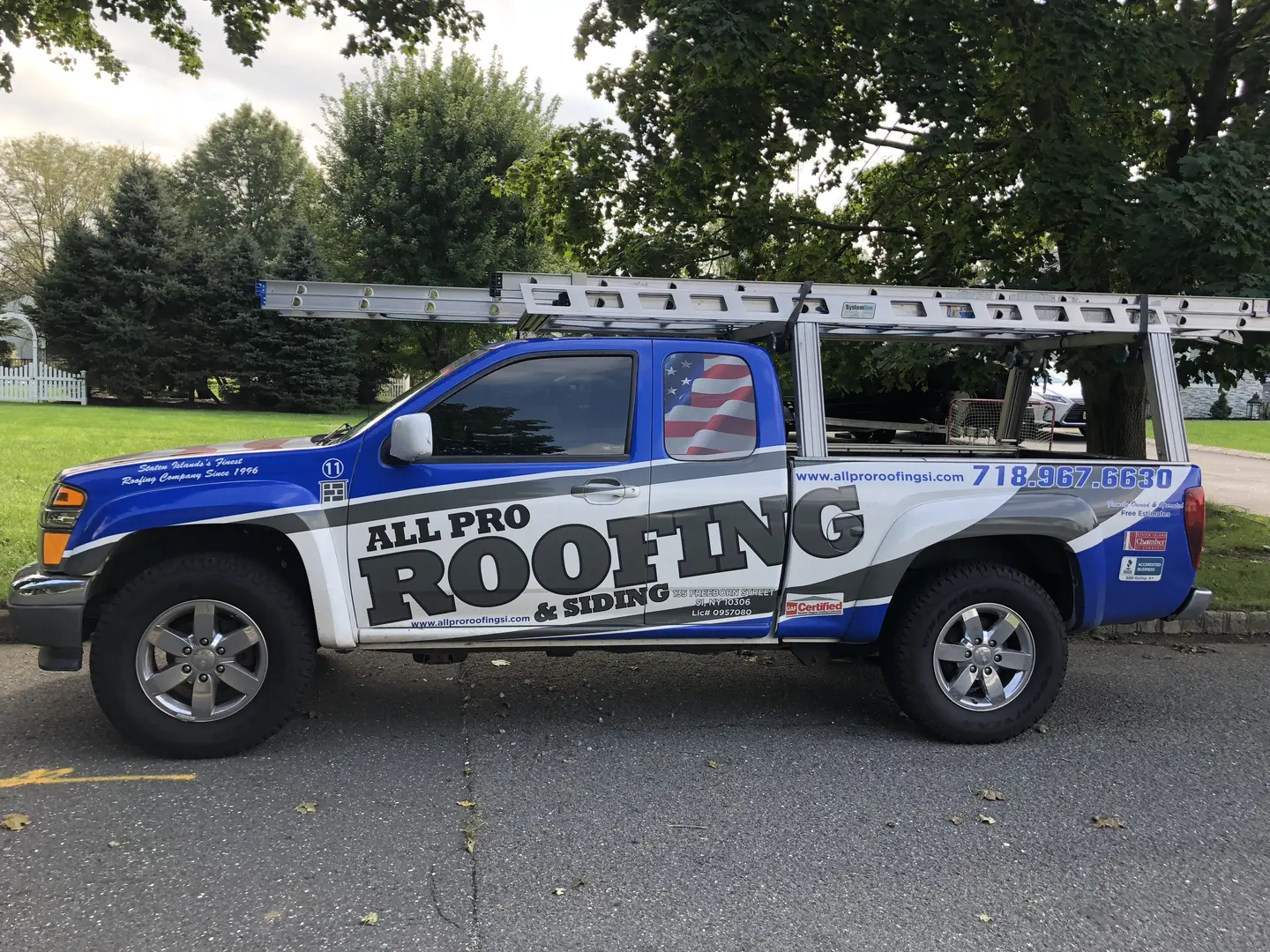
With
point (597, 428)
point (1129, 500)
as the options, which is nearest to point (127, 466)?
point (597, 428)

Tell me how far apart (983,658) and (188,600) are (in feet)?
12.4

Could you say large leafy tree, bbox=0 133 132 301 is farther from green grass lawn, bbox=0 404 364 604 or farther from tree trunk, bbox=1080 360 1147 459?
tree trunk, bbox=1080 360 1147 459

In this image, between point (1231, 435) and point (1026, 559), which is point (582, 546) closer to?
point (1026, 559)

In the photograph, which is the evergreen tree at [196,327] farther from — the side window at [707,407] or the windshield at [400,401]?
the side window at [707,407]

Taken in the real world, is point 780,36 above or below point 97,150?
below

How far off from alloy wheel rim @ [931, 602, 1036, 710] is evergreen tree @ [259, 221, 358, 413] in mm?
27824

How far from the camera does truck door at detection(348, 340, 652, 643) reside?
4.42 metres

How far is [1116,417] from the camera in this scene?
989 cm

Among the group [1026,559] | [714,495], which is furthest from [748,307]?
[1026,559]

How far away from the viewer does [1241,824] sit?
13.1 ft

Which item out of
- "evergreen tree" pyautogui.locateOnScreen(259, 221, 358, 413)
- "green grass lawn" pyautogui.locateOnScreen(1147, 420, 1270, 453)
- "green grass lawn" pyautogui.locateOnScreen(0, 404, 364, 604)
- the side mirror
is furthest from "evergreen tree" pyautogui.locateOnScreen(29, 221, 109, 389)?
the side mirror

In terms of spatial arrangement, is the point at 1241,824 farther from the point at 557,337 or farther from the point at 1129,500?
the point at 557,337

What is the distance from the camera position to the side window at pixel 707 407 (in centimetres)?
461

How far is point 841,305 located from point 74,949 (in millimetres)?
4025
